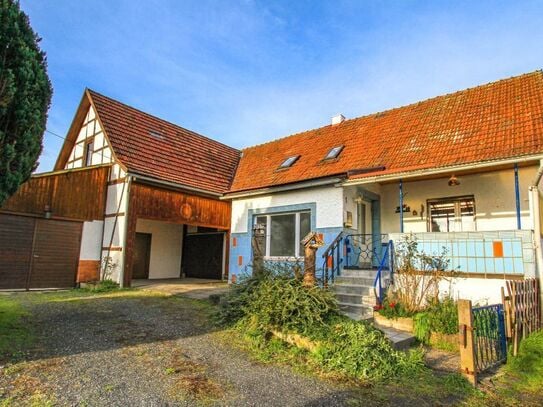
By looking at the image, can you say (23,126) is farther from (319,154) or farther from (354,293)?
(319,154)

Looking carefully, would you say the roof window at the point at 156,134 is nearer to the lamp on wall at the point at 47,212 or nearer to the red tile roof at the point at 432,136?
the red tile roof at the point at 432,136

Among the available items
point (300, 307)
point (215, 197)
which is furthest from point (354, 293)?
point (215, 197)

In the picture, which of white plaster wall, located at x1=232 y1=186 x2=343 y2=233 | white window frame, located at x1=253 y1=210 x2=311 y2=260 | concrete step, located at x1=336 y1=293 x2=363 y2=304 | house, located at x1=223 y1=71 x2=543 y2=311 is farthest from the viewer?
white window frame, located at x1=253 y1=210 x2=311 y2=260

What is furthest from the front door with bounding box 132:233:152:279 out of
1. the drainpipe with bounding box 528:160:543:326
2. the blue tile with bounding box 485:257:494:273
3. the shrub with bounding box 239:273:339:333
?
the drainpipe with bounding box 528:160:543:326

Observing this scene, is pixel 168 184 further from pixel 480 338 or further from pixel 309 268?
pixel 480 338

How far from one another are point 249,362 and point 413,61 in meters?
9.34

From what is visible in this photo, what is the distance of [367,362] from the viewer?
15.1 ft

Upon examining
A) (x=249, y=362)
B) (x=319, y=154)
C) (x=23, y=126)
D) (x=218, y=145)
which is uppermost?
(x=218, y=145)

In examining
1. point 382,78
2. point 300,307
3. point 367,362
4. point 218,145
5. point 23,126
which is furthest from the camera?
point 218,145

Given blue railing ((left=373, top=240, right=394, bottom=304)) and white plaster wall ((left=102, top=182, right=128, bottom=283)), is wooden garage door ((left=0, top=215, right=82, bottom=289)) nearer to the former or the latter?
white plaster wall ((left=102, top=182, right=128, bottom=283))

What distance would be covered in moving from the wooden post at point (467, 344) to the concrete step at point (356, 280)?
3.56 metres

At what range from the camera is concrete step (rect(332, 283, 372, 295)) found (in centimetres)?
789

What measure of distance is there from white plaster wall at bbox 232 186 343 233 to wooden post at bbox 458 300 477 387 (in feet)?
17.2

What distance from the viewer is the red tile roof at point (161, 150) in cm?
1289
